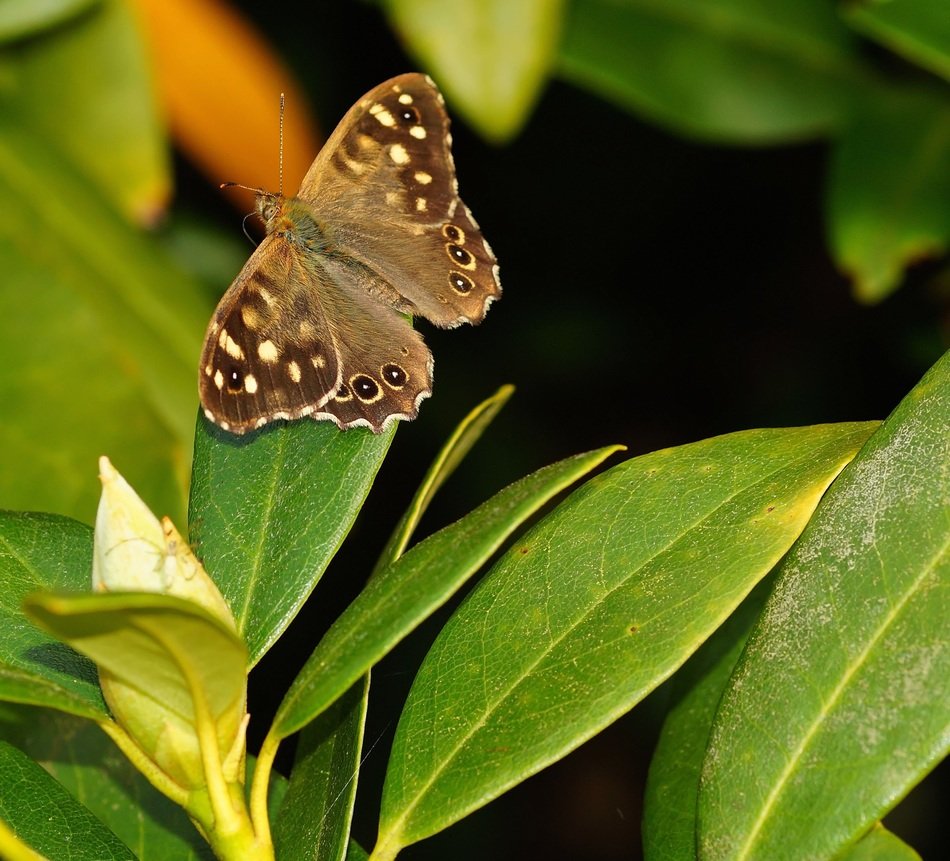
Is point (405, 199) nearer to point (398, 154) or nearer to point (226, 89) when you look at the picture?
point (398, 154)

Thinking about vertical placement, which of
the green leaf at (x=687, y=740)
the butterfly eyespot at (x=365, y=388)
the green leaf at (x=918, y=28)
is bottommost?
the green leaf at (x=687, y=740)

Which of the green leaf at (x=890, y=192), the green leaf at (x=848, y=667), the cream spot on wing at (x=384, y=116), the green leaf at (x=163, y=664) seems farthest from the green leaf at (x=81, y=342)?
the green leaf at (x=890, y=192)

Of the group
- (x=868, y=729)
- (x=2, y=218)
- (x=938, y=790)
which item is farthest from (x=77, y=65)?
(x=938, y=790)

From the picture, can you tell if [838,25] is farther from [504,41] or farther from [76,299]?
[76,299]

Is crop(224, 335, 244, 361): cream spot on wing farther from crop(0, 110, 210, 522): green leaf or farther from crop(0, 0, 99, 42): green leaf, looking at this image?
crop(0, 0, 99, 42): green leaf

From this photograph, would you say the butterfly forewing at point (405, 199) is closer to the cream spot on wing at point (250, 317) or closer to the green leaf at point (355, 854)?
the cream spot on wing at point (250, 317)

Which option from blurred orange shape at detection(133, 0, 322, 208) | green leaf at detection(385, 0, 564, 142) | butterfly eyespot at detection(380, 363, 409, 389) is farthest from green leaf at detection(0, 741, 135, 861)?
blurred orange shape at detection(133, 0, 322, 208)
